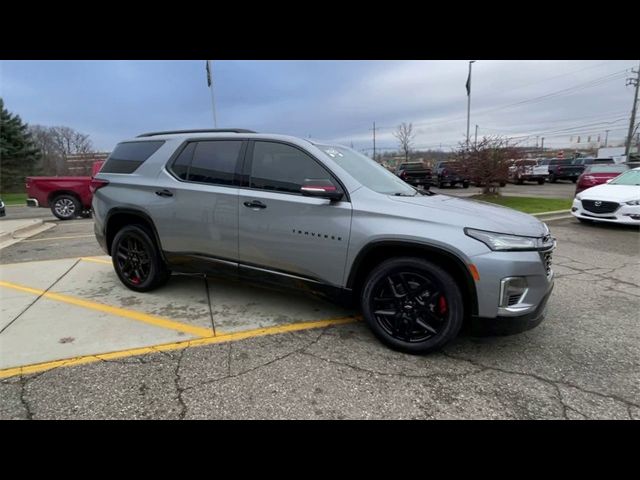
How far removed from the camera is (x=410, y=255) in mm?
2951

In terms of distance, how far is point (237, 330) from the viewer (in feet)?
11.3

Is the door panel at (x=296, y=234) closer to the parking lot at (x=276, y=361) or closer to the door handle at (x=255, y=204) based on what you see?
the door handle at (x=255, y=204)

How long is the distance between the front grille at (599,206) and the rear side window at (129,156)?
9.42 metres

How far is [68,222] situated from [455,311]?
40.4 ft

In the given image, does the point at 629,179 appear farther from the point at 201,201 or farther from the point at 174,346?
the point at 174,346

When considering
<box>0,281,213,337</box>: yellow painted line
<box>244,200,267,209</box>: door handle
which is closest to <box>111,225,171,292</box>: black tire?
<box>0,281,213,337</box>: yellow painted line

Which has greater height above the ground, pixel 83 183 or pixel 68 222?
pixel 83 183

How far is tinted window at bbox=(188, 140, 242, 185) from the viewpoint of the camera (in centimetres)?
369

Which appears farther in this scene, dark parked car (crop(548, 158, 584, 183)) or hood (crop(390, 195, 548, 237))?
dark parked car (crop(548, 158, 584, 183))

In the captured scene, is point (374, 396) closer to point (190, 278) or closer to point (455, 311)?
point (455, 311)

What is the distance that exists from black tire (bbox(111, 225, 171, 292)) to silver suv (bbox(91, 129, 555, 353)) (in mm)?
15

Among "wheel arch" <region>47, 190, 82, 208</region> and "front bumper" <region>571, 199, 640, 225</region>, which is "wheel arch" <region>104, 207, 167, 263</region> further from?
"front bumper" <region>571, 199, 640, 225</region>

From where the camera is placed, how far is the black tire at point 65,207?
1183cm
